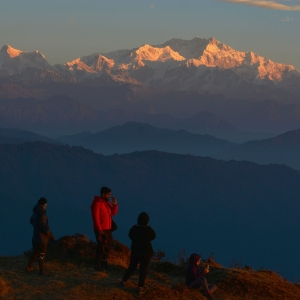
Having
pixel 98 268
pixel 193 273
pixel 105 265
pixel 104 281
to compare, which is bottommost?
pixel 104 281

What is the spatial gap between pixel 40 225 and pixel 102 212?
6.15ft

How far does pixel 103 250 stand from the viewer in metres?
19.3

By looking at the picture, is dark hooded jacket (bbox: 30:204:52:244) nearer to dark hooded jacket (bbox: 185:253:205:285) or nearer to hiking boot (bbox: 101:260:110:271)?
hiking boot (bbox: 101:260:110:271)

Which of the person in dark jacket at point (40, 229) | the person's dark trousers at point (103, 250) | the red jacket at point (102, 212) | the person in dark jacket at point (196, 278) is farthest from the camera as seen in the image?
the person's dark trousers at point (103, 250)

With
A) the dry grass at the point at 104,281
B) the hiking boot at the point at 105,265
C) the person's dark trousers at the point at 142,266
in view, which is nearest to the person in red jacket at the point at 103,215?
the hiking boot at the point at 105,265

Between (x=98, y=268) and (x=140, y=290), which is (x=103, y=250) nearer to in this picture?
(x=98, y=268)

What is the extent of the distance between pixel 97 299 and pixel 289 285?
6856 millimetres

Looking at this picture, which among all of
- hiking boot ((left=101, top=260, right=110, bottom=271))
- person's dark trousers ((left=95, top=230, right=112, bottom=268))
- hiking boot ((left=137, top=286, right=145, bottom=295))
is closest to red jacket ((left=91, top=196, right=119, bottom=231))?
person's dark trousers ((left=95, top=230, right=112, bottom=268))

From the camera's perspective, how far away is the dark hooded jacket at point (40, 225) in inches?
723

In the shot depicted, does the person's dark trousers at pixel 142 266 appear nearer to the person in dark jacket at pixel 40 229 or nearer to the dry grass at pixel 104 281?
the dry grass at pixel 104 281

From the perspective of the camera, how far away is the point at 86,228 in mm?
178375

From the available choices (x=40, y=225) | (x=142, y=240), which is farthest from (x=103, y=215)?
(x=142, y=240)

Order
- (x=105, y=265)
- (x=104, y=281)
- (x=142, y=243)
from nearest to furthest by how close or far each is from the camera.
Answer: (x=142, y=243) < (x=104, y=281) < (x=105, y=265)

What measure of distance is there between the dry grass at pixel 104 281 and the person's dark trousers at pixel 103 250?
41cm
